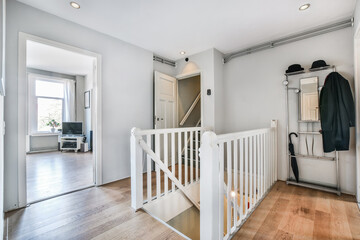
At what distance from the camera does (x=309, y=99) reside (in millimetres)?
2436

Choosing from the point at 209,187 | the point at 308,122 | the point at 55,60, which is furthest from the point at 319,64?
the point at 55,60

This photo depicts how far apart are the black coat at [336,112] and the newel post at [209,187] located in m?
1.92

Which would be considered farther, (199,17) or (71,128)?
(71,128)

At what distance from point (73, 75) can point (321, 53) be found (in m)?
6.87

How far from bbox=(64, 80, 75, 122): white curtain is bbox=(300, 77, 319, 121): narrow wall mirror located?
6.60m

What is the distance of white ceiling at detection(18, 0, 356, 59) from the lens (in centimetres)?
195

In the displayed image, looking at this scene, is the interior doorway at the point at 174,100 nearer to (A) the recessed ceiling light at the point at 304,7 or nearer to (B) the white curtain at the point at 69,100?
(A) the recessed ceiling light at the point at 304,7

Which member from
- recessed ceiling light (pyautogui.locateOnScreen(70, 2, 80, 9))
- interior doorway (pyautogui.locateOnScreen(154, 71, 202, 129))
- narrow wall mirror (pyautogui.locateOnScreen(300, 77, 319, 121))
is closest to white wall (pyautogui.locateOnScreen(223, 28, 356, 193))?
narrow wall mirror (pyautogui.locateOnScreen(300, 77, 319, 121))

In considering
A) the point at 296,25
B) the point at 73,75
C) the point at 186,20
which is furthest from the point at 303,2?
the point at 73,75

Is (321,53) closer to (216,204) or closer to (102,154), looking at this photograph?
(216,204)

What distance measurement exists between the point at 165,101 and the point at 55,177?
2482 mm

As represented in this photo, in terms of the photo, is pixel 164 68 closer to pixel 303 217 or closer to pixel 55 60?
pixel 55 60

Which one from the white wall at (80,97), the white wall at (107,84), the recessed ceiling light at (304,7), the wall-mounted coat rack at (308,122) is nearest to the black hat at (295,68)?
the wall-mounted coat rack at (308,122)

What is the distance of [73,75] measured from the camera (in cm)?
582
